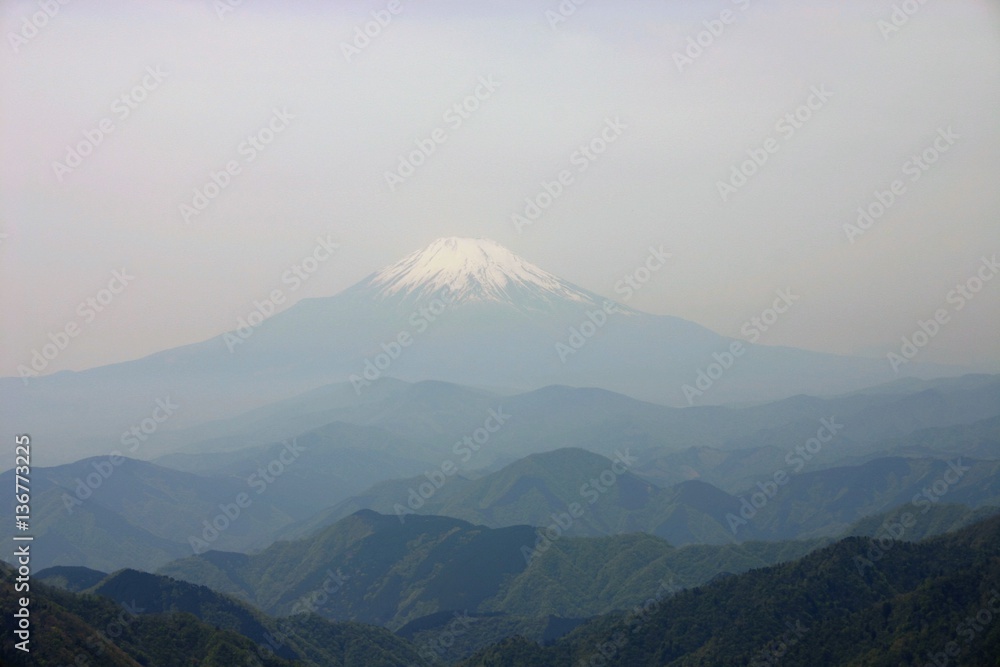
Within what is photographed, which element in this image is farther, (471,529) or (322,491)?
(322,491)

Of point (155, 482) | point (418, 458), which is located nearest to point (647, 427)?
point (418, 458)

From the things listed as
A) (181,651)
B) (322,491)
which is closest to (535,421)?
(322,491)

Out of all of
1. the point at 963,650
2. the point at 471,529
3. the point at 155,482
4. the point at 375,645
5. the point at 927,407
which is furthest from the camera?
the point at 927,407

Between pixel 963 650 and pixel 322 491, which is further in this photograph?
pixel 322 491

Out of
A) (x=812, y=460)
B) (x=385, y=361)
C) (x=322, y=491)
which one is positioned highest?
(x=385, y=361)

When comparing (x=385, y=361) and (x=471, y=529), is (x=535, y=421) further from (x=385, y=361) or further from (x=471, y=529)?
(x=471, y=529)

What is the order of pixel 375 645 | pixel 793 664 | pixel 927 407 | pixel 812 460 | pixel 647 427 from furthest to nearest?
pixel 647 427, pixel 927 407, pixel 812 460, pixel 375 645, pixel 793 664

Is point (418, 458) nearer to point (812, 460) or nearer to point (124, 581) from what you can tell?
point (812, 460)

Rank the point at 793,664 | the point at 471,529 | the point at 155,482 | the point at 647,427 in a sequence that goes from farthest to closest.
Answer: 1. the point at 647,427
2. the point at 155,482
3. the point at 471,529
4. the point at 793,664

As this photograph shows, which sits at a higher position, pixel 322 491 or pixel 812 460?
pixel 812 460
